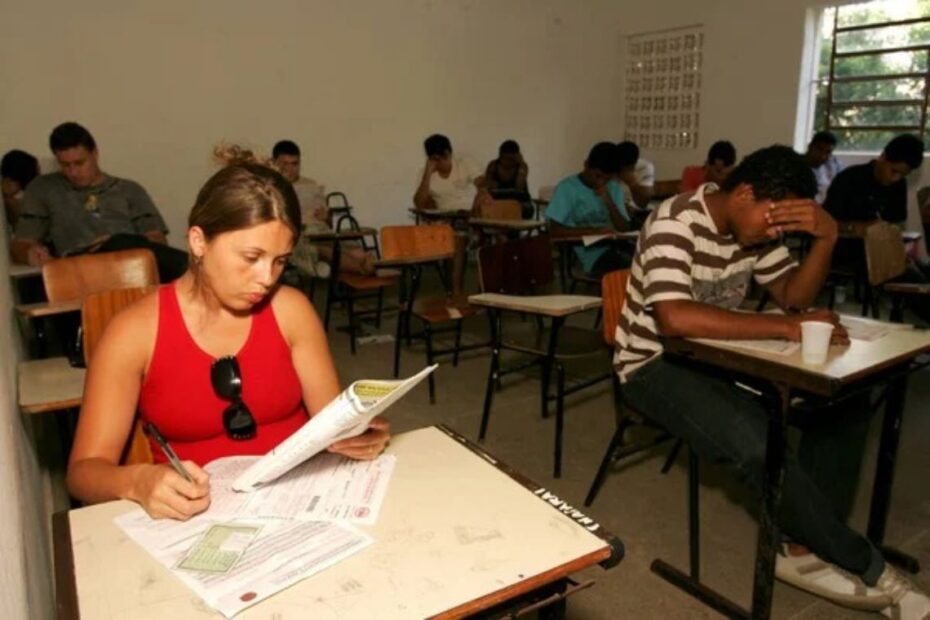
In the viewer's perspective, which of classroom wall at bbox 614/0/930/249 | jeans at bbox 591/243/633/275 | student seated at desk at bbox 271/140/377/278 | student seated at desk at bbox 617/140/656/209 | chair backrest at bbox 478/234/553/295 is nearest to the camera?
chair backrest at bbox 478/234/553/295

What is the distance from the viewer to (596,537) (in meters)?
0.90

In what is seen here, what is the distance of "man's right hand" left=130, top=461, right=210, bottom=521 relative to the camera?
0.94 metres

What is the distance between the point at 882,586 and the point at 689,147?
6.46m

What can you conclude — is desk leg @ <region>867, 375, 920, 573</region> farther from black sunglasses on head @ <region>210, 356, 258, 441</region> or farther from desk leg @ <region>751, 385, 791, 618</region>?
black sunglasses on head @ <region>210, 356, 258, 441</region>

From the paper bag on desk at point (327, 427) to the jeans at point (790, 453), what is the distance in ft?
3.58

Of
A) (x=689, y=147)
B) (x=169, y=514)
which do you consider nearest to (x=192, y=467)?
(x=169, y=514)

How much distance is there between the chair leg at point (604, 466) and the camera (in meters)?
2.22

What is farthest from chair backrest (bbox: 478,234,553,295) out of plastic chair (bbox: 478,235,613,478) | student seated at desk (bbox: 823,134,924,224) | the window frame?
the window frame

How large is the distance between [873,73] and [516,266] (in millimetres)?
5065

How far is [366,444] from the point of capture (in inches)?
44.8

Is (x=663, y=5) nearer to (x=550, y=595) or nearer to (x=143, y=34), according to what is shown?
(x=143, y=34)

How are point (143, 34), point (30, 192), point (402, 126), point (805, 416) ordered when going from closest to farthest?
point (805, 416) → point (30, 192) → point (143, 34) → point (402, 126)

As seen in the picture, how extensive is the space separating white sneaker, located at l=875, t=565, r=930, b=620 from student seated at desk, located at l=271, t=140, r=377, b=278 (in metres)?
2.85

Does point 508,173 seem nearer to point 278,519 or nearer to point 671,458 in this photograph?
point 671,458
